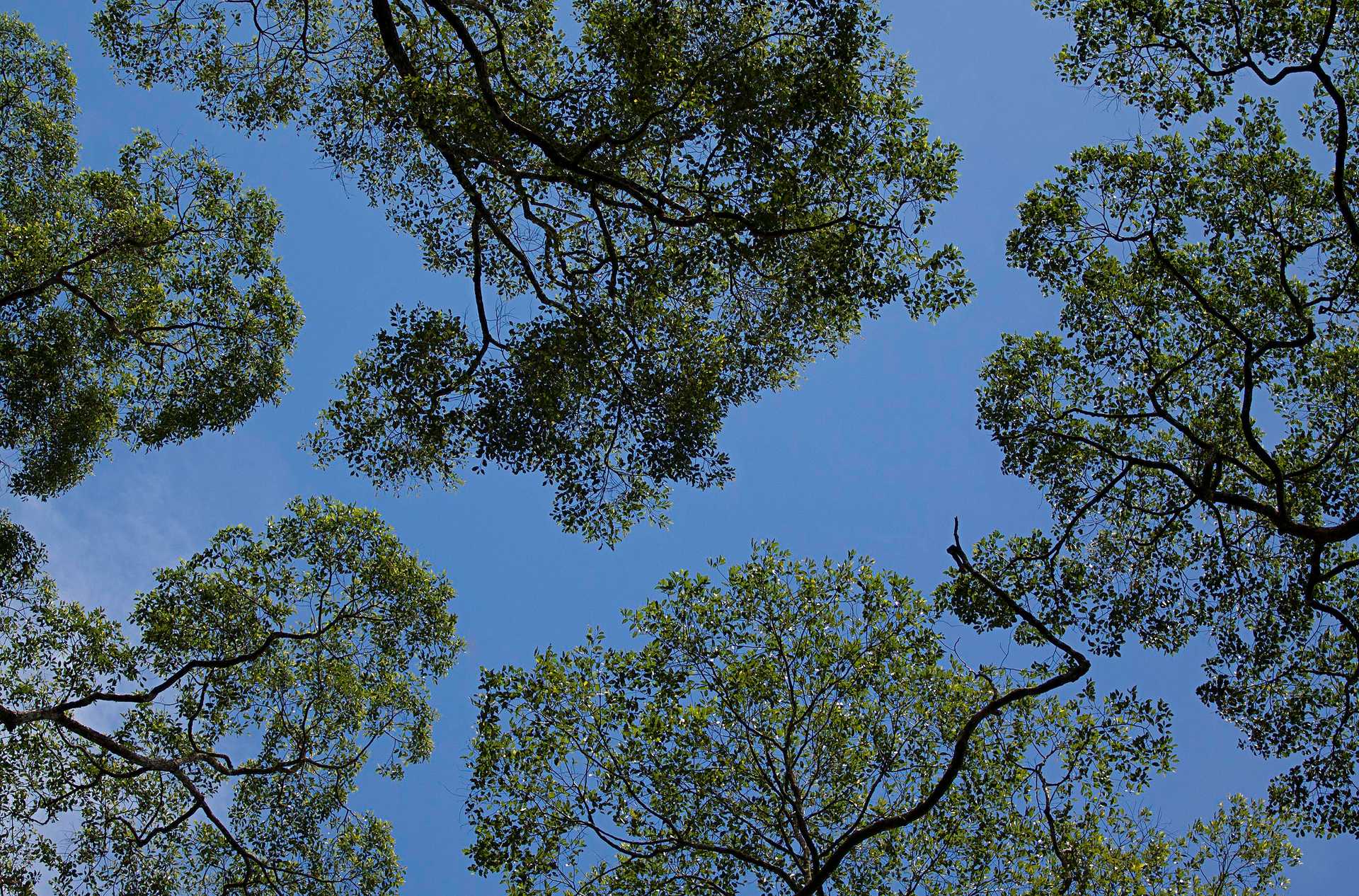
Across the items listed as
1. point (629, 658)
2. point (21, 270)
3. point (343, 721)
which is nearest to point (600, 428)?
point (629, 658)

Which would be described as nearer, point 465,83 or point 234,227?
point 465,83

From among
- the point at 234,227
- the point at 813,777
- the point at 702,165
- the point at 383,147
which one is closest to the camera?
the point at 702,165

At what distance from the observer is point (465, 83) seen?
11.8 meters

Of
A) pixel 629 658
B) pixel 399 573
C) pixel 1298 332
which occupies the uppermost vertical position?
pixel 1298 332

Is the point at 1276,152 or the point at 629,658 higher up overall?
the point at 1276,152

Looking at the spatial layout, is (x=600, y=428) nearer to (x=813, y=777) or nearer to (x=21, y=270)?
(x=813, y=777)

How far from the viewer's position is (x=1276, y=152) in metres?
11.8

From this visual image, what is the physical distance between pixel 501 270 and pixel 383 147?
2762 mm

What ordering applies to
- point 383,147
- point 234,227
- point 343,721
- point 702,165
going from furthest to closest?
point 234,227 < point 343,721 < point 383,147 < point 702,165

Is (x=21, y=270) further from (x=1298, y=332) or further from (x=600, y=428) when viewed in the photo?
(x=1298, y=332)

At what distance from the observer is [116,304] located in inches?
688

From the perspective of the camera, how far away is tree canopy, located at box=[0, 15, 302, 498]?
17.2 meters

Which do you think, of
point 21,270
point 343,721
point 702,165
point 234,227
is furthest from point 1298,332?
point 21,270

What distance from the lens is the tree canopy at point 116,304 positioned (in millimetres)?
17156
